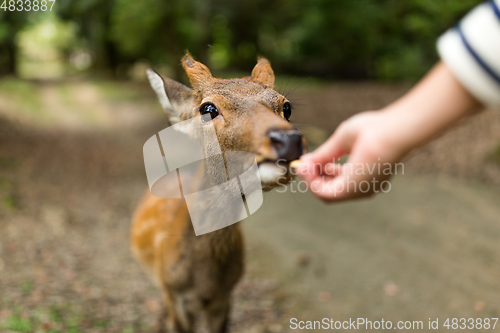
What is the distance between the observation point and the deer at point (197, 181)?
1561 millimetres

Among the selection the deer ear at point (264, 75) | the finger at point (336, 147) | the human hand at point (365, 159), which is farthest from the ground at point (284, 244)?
the human hand at point (365, 159)

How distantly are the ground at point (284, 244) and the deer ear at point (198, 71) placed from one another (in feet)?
2.16

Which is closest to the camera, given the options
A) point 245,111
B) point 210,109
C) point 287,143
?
point 287,143

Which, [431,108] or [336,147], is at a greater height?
[431,108]

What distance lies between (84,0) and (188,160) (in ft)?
28.7

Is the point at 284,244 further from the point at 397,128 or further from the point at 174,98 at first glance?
the point at 397,128

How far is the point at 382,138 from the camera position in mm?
1239

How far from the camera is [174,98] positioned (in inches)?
84.0

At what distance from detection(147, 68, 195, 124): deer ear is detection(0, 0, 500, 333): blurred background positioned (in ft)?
1.51

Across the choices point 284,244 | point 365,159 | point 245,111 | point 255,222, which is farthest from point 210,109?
point 255,222

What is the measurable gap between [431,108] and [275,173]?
64cm

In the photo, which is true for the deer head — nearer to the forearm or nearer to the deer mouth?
the deer mouth

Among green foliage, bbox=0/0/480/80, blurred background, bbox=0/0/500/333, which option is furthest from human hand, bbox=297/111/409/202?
green foliage, bbox=0/0/480/80

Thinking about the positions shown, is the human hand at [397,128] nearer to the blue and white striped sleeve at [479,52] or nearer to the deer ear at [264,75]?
the blue and white striped sleeve at [479,52]
